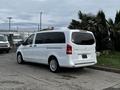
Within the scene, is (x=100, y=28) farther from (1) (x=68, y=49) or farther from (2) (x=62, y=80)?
(2) (x=62, y=80)

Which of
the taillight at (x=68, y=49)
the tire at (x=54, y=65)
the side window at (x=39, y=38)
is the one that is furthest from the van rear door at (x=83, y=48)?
the side window at (x=39, y=38)

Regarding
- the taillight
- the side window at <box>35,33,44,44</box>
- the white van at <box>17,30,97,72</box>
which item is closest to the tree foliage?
the side window at <box>35,33,44,44</box>

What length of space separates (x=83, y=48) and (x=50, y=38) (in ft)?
5.69

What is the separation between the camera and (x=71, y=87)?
856 centimetres

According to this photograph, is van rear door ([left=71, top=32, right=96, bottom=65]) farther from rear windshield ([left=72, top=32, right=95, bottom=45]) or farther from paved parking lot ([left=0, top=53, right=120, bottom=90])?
paved parking lot ([left=0, top=53, right=120, bottom=90])

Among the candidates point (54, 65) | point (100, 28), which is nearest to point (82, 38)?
point (54, 65)

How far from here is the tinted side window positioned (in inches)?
444

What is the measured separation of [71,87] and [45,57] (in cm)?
385

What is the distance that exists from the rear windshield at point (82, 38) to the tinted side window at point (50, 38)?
20.8 inches

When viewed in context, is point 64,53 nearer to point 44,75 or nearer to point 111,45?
point 44,75

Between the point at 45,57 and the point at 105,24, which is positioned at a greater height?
the point at 105,24

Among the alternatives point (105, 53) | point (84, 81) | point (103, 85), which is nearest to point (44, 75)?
point (84, 81)

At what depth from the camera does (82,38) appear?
37.4 ft

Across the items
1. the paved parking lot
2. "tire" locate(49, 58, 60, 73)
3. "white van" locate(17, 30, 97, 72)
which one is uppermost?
"white van" locate(17, 30, 97, 72)
